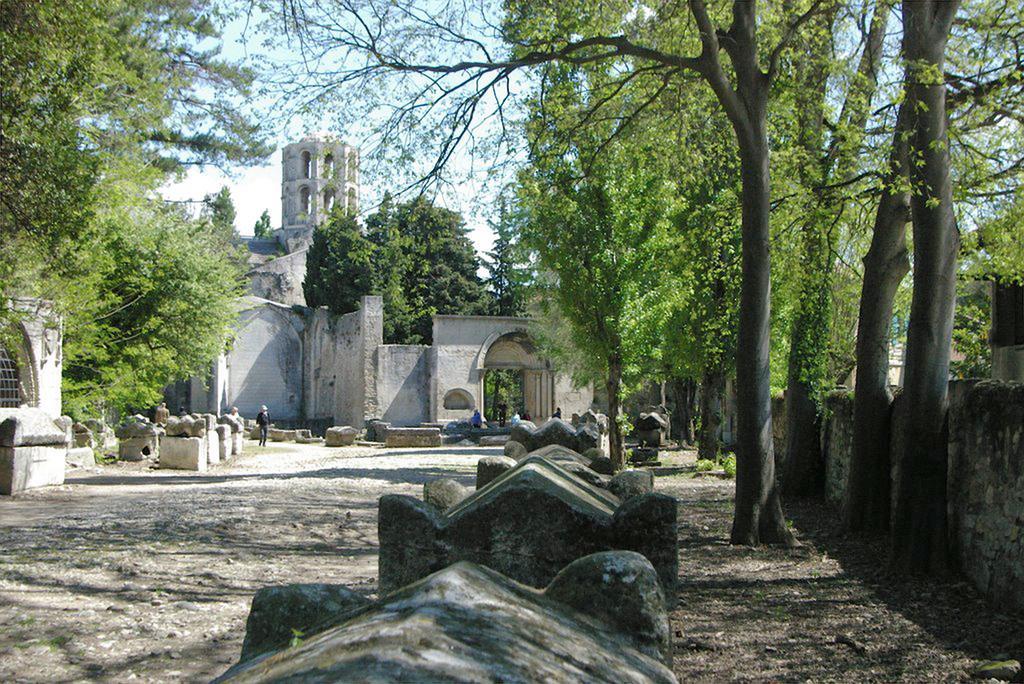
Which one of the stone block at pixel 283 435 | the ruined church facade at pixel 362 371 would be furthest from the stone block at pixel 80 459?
the stone block at pixel 283 435

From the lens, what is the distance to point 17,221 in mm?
9797

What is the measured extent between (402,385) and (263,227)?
1779 inches

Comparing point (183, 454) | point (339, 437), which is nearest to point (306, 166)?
point (339, 437)

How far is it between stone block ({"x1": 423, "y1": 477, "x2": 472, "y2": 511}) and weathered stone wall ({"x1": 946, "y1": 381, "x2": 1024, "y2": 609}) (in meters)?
3.69

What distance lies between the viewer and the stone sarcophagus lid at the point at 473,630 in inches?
62.9

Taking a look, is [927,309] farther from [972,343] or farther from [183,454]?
[183,454]

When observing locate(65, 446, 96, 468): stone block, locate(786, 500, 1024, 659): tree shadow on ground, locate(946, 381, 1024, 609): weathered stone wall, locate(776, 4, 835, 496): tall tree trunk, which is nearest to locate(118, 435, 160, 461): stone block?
locate(65, 446, 96, 468): stone block

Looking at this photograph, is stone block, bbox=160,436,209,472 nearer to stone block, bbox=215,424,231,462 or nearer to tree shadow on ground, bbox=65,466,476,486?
tree shadow on ground, bbox=65,466,476,486

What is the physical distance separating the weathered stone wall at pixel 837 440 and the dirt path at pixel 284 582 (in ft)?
1.54

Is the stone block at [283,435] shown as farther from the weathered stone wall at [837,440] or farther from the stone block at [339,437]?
the weathered stone wall at [837,440]

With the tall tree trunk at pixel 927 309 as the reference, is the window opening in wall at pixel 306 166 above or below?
above

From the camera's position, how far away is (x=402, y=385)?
133 ft

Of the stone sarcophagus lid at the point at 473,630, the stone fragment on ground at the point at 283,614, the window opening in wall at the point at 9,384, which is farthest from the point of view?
the window opening in wall at the point at 9,384

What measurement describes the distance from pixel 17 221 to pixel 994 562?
978cm
